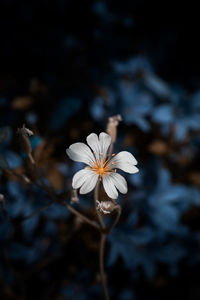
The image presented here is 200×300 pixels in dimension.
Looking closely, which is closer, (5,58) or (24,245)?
(24,245)

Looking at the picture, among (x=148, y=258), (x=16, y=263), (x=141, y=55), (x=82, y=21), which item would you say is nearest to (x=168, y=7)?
(x=141, y=55)

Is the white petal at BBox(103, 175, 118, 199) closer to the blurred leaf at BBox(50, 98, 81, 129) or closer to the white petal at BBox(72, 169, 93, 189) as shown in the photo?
the white petal at BBox(72, 169, 93, 189)

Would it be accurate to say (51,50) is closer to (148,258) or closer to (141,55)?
(141,55)

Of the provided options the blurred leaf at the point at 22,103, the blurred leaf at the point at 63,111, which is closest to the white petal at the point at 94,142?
the blurred leaf at the point at 63,111

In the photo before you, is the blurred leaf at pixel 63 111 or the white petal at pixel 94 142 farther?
the blurred leaf at pixel 63 111

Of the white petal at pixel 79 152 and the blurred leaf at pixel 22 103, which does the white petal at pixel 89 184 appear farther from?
the blurred leaf at pixel 22 103

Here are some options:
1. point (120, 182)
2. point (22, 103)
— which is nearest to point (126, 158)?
point (120, 182)

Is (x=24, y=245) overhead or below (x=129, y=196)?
below

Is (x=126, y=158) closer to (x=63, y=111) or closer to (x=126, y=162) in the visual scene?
(x=126, y=162)
